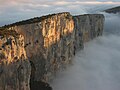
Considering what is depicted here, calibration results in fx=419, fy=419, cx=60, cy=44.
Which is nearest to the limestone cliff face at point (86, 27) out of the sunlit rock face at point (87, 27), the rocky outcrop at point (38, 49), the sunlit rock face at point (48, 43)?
Result: the sunlit rock face at point (87, 27)

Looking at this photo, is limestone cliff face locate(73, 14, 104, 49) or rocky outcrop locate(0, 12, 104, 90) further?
limestone cliff face locate(73, 14, 104, 49)

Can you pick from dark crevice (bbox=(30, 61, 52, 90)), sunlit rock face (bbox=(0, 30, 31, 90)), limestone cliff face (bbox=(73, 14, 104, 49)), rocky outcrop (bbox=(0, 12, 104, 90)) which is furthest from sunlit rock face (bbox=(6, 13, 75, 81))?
limestone cliff face (bbox=(73, 14, 104, 49))

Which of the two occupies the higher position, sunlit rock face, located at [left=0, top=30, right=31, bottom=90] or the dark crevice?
sunlit rock face, located at [left=0, top=30, right=31, bottom=90]

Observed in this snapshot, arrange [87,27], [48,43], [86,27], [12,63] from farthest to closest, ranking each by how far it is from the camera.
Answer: [87,27]
[86,27]
[48,43]
[12,63]

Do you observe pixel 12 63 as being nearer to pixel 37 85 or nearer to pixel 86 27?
pixel 37 85

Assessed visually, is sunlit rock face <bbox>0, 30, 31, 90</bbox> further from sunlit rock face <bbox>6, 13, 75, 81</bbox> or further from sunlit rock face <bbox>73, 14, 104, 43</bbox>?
sunlit rock face <bbox>73, 14, 104, 43</bbox>

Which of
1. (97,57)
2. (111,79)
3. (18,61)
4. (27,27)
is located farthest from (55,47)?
(97,57)

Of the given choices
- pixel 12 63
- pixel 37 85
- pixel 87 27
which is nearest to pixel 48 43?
pixel 37 85
